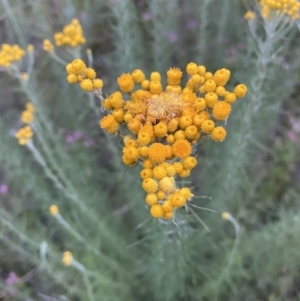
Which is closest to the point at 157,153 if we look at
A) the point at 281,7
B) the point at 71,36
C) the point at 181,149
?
the point at 181,149

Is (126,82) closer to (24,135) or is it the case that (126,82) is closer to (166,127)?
(166,127)

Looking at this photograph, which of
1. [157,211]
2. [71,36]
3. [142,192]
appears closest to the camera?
[157,211]

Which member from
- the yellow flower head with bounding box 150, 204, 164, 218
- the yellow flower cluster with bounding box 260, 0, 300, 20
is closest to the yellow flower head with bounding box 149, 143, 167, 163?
the yellow flower head with bounding box 150, 204, 164, 218

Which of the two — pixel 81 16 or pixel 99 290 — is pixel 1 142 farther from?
pixel 81 16

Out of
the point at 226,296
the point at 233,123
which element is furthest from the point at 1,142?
the point at 226,296

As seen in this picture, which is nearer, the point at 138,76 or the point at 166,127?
the point at 166,127

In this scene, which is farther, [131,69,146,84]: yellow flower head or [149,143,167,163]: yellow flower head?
[131,69,146,84]: yellow flower head

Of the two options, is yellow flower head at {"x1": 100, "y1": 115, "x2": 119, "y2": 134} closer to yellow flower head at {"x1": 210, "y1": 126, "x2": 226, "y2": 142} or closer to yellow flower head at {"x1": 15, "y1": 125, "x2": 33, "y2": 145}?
yellow flower head at {"x1": 210, "y1": 126, "x2": 226, "y2": 142}

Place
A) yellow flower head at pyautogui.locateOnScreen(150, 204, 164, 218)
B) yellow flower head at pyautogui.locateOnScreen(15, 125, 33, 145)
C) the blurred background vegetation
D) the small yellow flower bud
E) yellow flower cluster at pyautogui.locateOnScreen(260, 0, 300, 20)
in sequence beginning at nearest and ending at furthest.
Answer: yellow flower head at pyautogui.locateOnScreen(150, 204, 164, 218)
the small yellow flower bud
yellow flower cluster at pyautogui.locateOnScreen(260, 0, 300, 20)
yellow flower head at pyautogui.locateOnScreen(15, 125, 33, 145)
the blurred background vegetation
